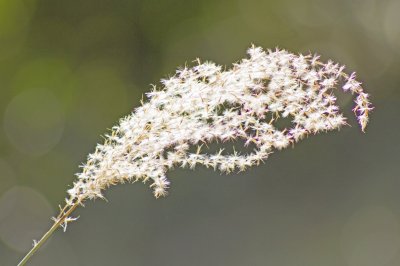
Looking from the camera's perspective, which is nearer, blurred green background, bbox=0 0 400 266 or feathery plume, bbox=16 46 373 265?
feathery plume, bbox=16 46 373 265

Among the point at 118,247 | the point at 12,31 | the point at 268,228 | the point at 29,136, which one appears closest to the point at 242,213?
the point at 268,228

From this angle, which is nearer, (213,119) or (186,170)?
(213,119)

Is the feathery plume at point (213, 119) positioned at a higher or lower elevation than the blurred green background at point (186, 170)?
lower

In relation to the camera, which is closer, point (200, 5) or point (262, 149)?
point (262, 149)

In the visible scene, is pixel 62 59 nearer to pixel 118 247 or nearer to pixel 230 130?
pixel 118 247

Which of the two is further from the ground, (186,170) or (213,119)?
(186,170)

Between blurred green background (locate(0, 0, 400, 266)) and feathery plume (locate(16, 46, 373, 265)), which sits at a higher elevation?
blurred green background (locate(0, 0, 400, 266))

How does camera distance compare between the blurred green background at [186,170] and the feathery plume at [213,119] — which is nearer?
the feathery plume at [213,119]

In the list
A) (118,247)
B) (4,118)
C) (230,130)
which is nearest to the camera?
→ (230,130)
